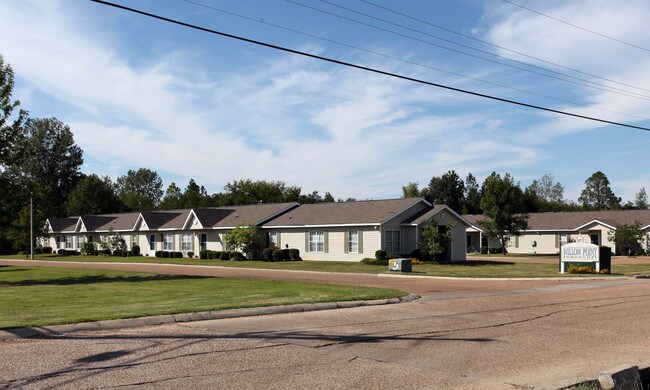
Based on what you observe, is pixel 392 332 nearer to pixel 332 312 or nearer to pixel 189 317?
pixel 332 312

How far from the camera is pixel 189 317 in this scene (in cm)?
1290

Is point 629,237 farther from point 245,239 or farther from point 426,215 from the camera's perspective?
point 245,239

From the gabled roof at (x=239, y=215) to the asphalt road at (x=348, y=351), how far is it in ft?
121

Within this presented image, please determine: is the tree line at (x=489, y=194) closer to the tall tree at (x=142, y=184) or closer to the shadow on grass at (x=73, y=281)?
the shadow on grass at (x=73, y=281)

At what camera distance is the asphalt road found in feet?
25.5

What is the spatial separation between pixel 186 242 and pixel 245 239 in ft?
35.4

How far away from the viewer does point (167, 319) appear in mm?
12562

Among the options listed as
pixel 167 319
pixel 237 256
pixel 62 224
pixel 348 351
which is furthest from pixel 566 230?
pixel 62 224

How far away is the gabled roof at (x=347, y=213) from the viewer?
142 feet

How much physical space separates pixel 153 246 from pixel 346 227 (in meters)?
24.7

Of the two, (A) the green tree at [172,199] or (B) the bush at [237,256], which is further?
(A) the green tree at [172,199]

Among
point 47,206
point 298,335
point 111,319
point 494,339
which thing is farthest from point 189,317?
point 47,206

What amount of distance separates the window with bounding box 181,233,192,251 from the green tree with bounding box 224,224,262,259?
787 centimetres

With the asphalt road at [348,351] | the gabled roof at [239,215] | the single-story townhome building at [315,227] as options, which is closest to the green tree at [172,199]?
the single-story townhome building at [315,227]
